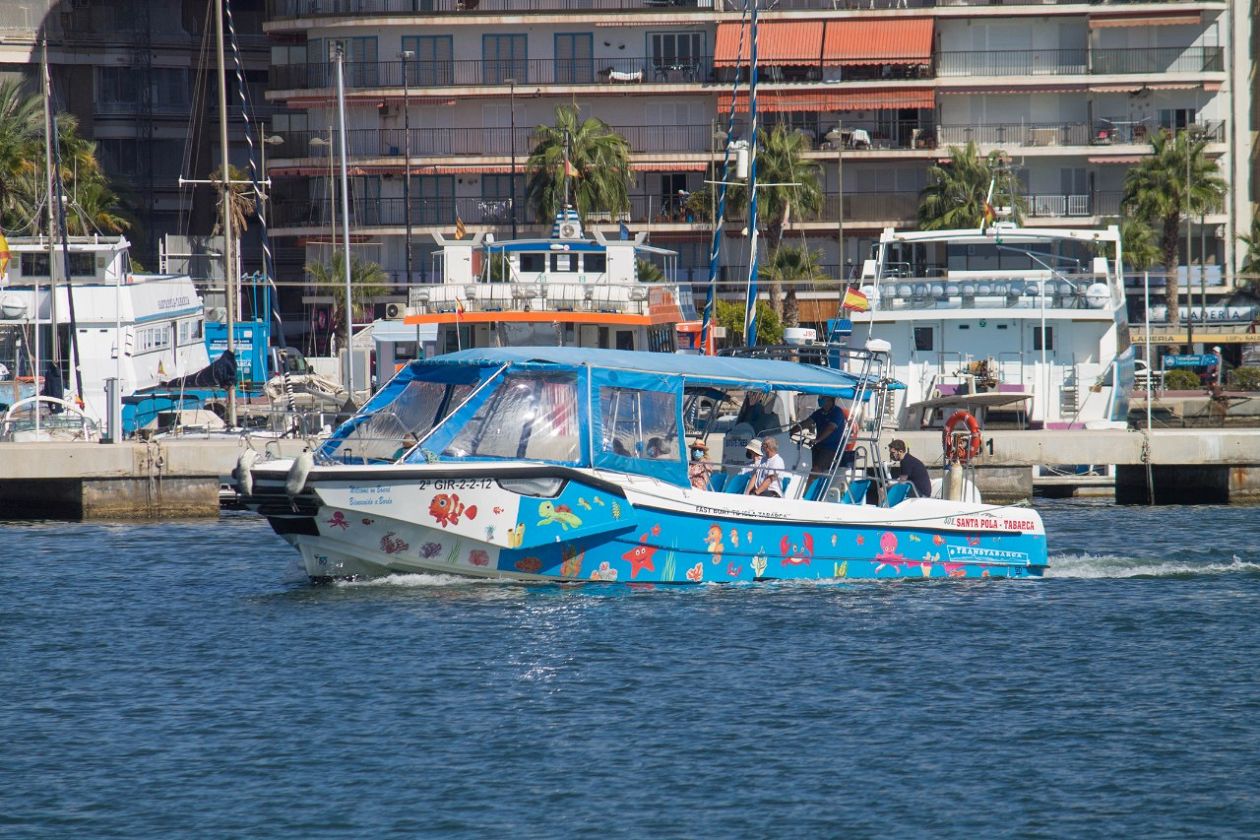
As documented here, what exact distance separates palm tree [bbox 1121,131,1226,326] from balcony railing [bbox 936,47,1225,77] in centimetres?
298

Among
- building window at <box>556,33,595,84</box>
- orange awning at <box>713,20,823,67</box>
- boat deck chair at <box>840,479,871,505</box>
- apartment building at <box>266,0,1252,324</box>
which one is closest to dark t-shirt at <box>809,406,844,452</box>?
boat deck chair at <box>840,479,871,505</box>

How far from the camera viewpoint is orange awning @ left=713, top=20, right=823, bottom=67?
6862 cm

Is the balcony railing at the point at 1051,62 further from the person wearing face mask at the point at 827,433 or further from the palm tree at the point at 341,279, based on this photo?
the person wearing face mask at the point at 827,433

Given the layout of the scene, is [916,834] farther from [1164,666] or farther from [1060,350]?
[1060,350]

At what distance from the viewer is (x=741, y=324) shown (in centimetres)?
6191

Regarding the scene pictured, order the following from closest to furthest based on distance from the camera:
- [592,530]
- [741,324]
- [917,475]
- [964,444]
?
[592,530]
[917,475]
[964,444]
[741,324]

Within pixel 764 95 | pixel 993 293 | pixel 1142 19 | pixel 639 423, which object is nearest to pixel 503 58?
pixel 764 95

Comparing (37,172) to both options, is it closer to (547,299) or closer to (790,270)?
(790,270)

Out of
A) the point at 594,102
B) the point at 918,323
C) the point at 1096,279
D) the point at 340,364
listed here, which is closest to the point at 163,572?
the point at 918,323

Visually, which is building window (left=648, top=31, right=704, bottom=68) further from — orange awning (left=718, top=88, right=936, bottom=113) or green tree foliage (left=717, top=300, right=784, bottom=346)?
green tree foliage (left=717, top=300, right=784, bottom=346)

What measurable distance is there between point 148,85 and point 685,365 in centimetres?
5911

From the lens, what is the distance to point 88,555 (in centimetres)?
2733

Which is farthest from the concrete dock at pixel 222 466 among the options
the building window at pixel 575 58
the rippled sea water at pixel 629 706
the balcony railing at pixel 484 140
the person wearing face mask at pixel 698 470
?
the building window at pixel 575 58

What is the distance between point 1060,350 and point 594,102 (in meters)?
35.5
